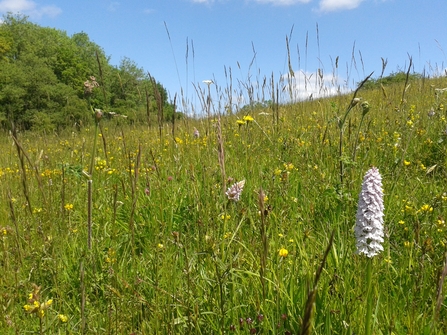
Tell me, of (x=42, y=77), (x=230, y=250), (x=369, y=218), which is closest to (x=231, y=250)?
(x=230, y=250)

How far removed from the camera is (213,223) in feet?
6.05

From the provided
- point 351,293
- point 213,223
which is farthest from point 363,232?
point 213,223

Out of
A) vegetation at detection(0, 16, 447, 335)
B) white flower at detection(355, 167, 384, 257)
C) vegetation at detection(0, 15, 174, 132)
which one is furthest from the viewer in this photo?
vegetation at detection(0, 15, 174, 132)

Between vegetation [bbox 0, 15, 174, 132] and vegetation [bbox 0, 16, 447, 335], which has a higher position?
vegetation [bbox 0, 15, 174, 132]

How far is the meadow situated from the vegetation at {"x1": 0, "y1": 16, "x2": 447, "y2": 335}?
1 centimetres

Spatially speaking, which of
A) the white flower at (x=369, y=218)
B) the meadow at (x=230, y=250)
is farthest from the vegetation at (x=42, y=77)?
the white flower at (x=369, y=218)

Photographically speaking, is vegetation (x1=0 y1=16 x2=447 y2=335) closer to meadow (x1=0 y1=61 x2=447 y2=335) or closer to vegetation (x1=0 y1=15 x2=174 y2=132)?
meadow (x1=0 y1=61 x2=447 y2=335)

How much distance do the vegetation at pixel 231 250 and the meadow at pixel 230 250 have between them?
0.03ft

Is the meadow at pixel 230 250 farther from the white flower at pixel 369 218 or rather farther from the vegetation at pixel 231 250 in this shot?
the white flower at pixel 369 218

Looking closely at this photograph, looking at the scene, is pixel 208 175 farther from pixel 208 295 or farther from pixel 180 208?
pixel 208 295

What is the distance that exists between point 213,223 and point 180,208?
2.15 ft

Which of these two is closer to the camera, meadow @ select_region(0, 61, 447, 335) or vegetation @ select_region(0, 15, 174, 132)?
meadow @ select_region(0, 61, 447, 335)

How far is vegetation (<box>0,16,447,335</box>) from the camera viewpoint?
120 cm

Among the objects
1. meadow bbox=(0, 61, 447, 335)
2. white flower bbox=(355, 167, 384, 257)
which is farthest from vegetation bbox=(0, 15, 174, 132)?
white flower bbox=(355, 167, 384, 257)
